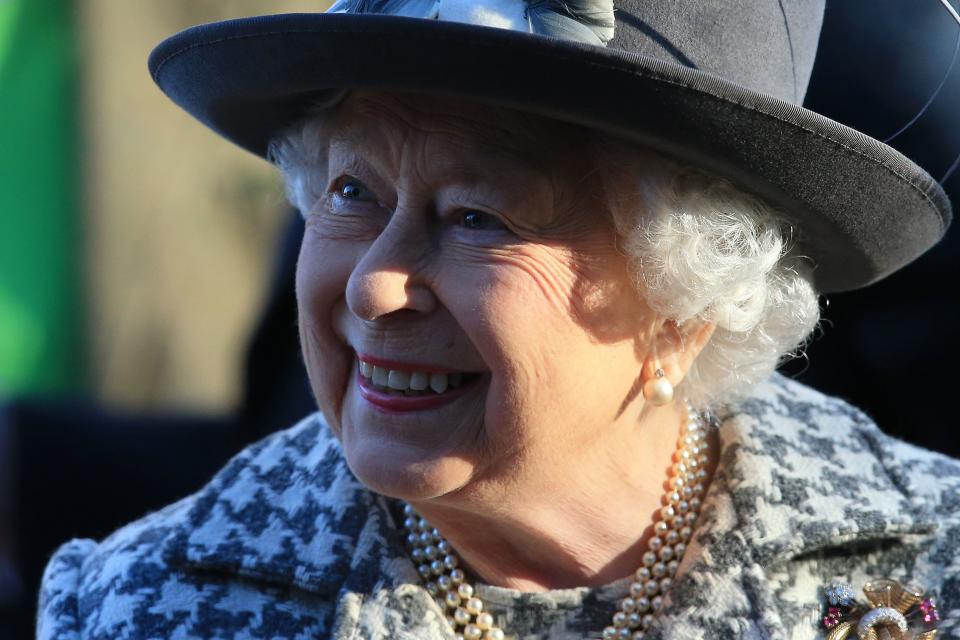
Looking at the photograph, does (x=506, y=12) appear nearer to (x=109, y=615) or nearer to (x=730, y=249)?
(x=730, y=249)

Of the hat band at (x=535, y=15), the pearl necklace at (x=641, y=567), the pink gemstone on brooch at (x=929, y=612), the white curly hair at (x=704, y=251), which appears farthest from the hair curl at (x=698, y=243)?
the pink gemstone on brooch at (x=929, y=612)

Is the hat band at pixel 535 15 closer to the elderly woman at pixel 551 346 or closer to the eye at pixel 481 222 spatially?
the elderly woman at pixel 551 346

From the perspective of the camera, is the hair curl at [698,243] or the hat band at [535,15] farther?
the hair curl at [698,243]

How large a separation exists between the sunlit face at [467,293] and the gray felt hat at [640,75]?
0.44 ft

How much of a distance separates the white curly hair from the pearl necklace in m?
0.21

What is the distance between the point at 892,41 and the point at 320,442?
1.60m

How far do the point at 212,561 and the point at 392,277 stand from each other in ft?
2.35

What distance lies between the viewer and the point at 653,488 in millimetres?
2617

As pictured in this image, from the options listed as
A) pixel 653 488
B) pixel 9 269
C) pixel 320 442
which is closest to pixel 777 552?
pixel 653 488

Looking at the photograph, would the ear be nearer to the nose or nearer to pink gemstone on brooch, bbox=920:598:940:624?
the nose

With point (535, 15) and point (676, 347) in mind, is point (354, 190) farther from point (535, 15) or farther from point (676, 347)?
point (676, 347)

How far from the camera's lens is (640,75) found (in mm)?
1982

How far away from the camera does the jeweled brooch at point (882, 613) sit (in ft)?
7.87

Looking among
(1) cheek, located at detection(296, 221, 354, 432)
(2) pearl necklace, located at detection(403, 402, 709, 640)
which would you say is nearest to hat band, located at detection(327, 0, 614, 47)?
(1) cheek, located at detection(296, 221, 354, 432)
